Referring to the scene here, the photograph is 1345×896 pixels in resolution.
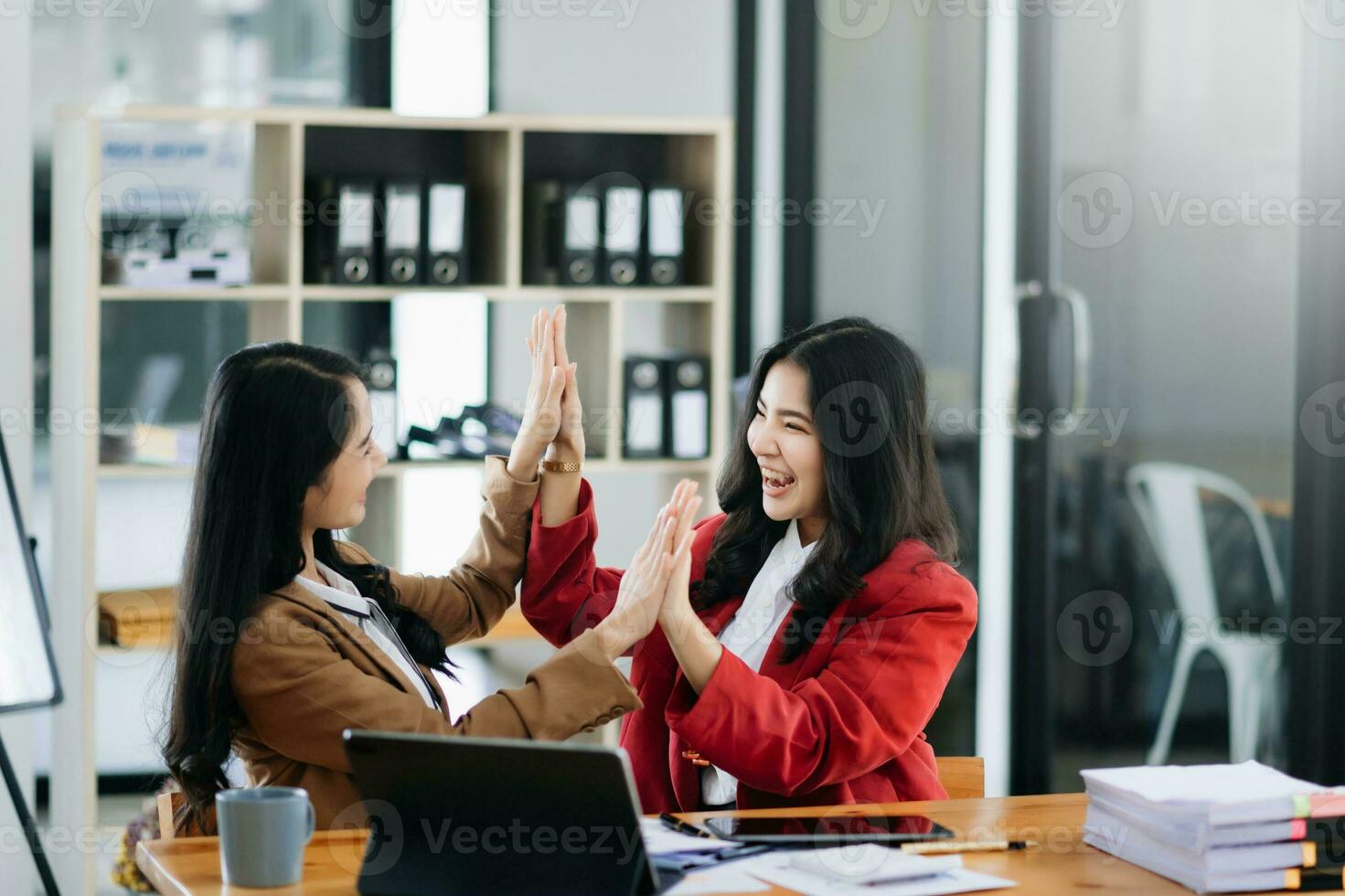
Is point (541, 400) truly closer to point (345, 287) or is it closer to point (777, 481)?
point (777, 481)

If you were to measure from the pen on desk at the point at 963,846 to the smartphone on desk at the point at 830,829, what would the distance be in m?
0.02

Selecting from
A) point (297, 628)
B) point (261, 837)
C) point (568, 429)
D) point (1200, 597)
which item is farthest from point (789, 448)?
point (1200, 597)

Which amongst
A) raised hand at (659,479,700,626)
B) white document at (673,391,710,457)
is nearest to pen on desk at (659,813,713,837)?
raised hand at (659,479,700,626)

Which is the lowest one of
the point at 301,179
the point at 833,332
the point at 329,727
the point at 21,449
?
the point at 329,727

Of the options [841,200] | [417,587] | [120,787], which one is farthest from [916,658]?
[120,787]

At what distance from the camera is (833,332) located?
216 centimetres

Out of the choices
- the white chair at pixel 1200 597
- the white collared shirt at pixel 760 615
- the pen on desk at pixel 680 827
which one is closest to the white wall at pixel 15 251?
the white collared shirt at pixel 760 615

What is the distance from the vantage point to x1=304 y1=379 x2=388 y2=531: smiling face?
194 centimetres

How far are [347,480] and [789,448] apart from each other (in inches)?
23.5

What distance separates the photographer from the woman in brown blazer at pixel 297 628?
1.80 meters

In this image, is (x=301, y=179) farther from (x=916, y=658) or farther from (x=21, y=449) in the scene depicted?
(x=916, y=658)

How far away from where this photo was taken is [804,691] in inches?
77.0

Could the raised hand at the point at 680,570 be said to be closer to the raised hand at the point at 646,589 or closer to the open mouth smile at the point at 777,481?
the raised hand at the point at 646,589

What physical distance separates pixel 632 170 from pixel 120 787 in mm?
2301
